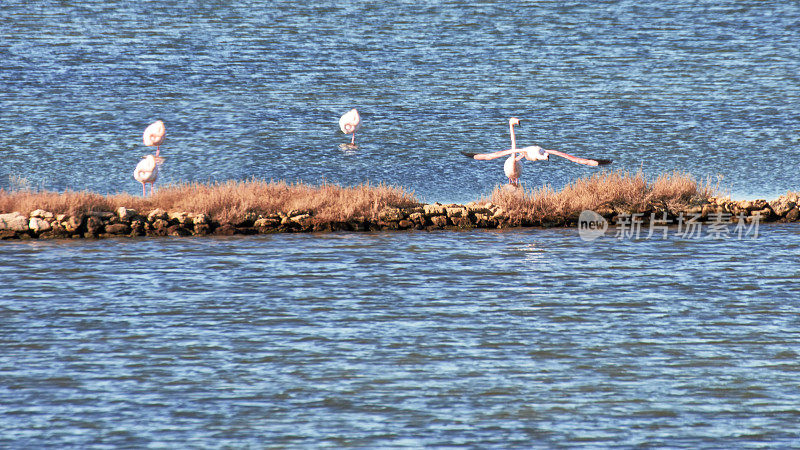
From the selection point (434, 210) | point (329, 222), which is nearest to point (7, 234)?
point (329, 222)

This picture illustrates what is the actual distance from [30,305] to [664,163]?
21.3 metres

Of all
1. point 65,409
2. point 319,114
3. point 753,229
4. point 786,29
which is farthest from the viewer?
point 786,29

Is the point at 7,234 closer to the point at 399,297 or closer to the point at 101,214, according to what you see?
the point at 101,214

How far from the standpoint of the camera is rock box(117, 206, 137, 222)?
70.4 feet

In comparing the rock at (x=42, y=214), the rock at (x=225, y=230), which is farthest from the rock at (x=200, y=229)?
the rock at (x=42, y=214)

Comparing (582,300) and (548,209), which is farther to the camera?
(548,209)

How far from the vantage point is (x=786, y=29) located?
55.6 meters

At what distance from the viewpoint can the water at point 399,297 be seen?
10430 mm

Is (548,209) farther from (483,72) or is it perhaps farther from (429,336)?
(483,72)

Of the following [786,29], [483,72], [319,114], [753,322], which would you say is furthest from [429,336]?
[786,29]

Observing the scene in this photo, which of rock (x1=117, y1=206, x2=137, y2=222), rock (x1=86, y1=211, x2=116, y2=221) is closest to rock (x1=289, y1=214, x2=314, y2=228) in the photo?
rock (x1=117, y1=206, x2=137, y2=222)

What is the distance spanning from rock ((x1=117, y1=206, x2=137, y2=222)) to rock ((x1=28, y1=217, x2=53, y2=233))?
1.26m

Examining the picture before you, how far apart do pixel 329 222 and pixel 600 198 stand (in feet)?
17.9

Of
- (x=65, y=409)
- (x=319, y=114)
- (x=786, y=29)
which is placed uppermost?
(x=786, y=29)
